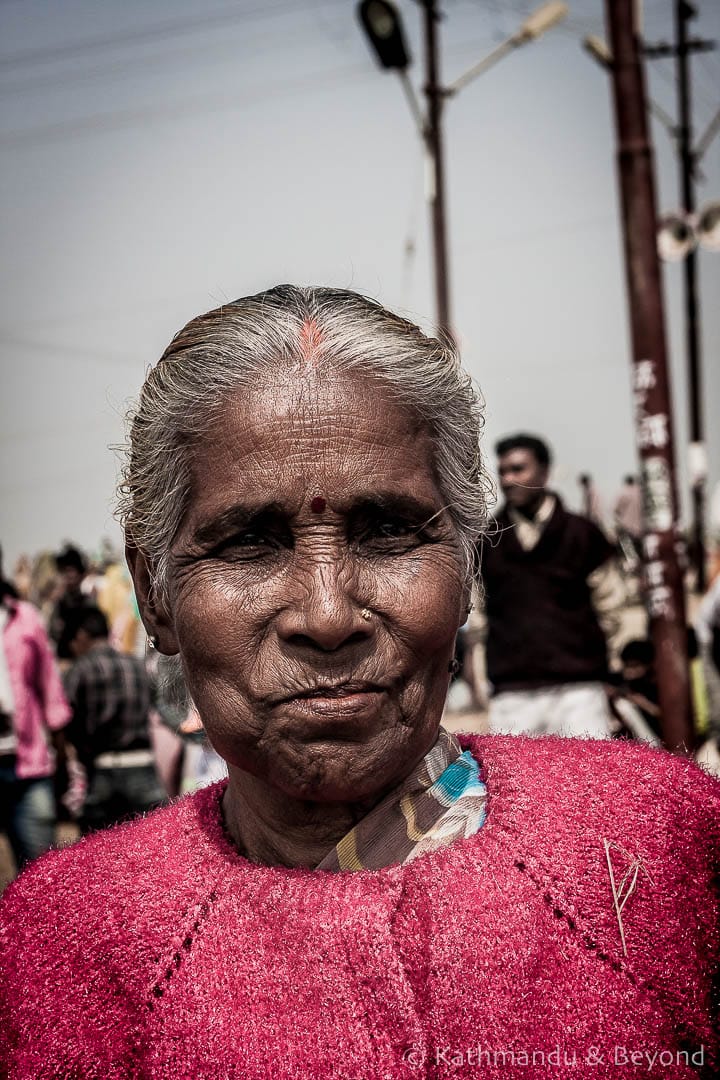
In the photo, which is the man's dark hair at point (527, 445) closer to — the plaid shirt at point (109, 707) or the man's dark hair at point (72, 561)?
the plaid shirt at point (109, 707)

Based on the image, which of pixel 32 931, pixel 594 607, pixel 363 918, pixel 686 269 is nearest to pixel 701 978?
pixel 363 918

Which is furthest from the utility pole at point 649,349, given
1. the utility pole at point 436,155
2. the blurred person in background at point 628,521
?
the blurred person in background at point 628,521

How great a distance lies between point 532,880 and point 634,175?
572cm

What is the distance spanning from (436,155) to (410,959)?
42.6 feet

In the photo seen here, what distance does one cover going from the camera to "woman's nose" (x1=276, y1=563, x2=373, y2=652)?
1286 mm

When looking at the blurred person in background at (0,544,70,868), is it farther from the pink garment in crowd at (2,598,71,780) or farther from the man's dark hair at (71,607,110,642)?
the man's dark hair at (71,607,110,642)

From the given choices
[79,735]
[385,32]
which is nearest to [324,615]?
[79,735]

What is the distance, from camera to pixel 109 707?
6109 millimetres

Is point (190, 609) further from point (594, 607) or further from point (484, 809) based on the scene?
point (594, 607)

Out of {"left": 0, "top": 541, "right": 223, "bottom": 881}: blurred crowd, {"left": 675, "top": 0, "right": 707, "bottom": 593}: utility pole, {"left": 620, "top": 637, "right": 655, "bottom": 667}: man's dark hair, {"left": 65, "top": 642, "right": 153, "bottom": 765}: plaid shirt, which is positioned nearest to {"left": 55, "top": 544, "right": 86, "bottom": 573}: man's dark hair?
{"left": 0, "top": 541, "right": 223, "bottom": 881}: blurred crowd

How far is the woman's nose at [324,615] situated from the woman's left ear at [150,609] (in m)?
0.31

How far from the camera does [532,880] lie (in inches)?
54.5

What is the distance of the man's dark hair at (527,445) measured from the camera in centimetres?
572

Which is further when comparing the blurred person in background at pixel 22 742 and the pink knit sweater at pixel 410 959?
the blurred person in background at pixel 22 742
